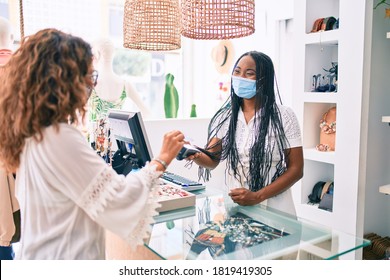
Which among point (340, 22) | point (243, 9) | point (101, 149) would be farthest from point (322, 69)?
point (101, 149)

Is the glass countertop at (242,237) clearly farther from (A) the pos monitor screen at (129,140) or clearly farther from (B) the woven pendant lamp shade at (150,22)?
(B) the woven pendant lamp shade at (150,22)

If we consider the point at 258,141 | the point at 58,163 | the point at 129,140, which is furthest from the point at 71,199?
the point at 258,141

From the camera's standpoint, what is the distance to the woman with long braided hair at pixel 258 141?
195 cm

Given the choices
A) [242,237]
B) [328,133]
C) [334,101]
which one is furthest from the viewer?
[328,133]

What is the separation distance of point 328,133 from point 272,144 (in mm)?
1052

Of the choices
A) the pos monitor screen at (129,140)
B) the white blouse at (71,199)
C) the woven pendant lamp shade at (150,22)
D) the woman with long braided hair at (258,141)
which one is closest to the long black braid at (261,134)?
the woman with long braided hair at (258,141)

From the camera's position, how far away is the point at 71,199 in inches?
42.1

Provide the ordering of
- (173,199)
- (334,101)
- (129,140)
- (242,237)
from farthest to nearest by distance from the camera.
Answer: (334,101), (129,140), (173,199), (242,237)

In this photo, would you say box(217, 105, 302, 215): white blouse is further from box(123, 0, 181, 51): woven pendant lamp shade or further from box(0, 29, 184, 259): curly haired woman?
box(0, 29, 184, 259): curly haired woman

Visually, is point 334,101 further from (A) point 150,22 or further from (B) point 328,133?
(A) point 150,22

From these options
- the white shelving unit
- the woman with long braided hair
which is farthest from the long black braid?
the white shelving unit

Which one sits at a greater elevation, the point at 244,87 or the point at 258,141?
the point at 244,87

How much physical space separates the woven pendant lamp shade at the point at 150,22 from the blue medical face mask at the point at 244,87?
1.86 ft

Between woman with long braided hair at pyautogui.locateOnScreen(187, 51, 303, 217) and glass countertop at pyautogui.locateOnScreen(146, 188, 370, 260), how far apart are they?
0.94 feet
